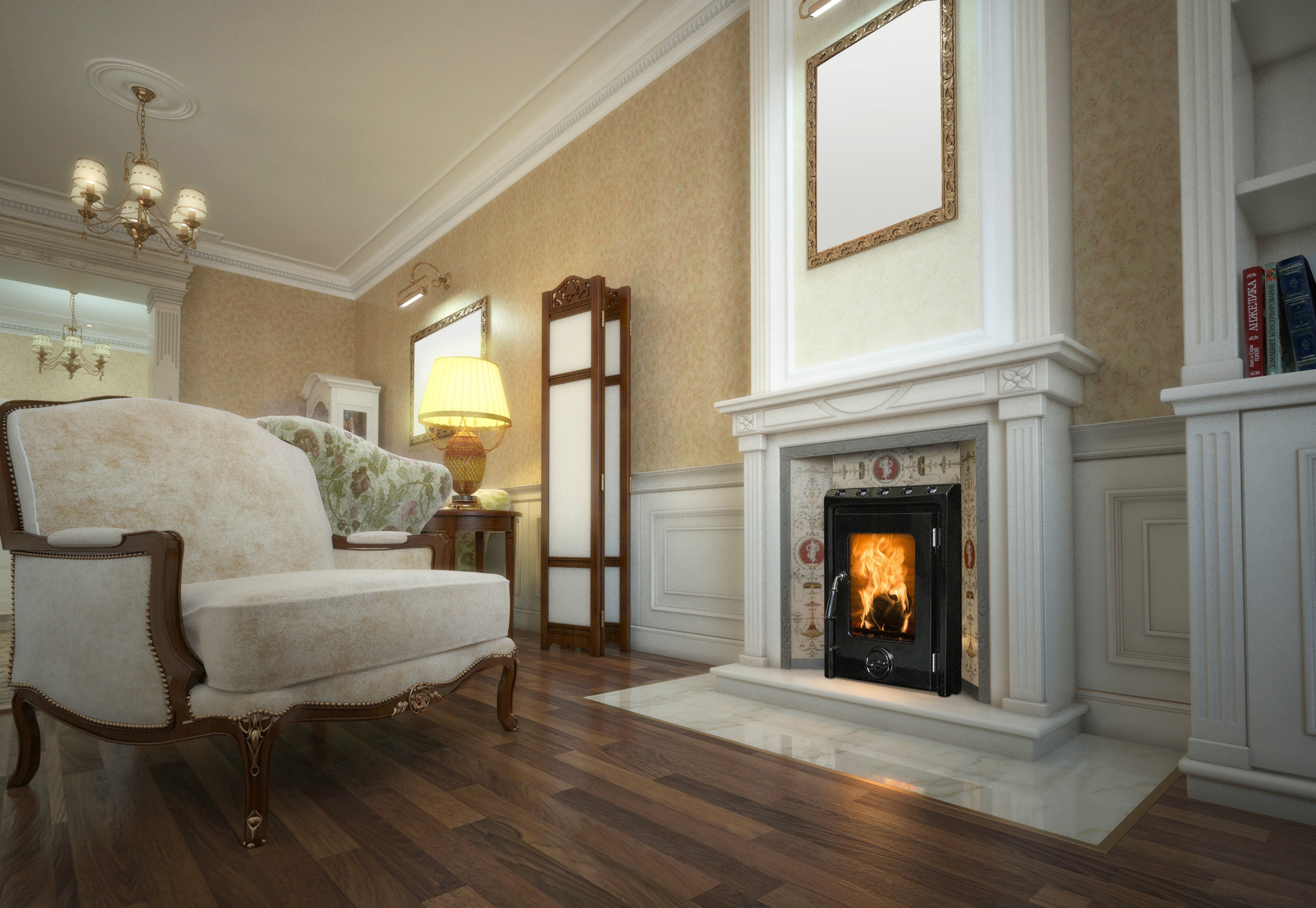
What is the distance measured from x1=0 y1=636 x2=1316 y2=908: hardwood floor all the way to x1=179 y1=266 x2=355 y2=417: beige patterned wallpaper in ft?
15.5

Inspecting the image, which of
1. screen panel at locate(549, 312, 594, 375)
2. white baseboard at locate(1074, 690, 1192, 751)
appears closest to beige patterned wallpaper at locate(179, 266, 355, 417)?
screen panel at locate(549, 312, 594, 375)

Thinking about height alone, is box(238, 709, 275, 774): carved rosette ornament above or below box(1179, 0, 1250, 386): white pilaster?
below

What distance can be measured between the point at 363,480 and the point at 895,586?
1.84 m

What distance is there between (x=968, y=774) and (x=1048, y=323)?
1171 millimetres

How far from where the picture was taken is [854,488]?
243cm

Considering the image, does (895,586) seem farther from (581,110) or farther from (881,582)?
(581,110)

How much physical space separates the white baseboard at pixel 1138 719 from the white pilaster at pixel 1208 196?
0.85m

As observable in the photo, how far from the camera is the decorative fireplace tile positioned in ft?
6.96

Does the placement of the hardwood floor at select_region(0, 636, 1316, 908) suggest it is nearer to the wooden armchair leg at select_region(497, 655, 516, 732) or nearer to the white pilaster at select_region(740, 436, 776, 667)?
the wooden armchair leg at select_region(497, 655, 516, 732)

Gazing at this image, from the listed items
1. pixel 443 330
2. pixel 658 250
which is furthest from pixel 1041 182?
pixel 443 330

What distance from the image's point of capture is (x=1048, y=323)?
1.93 metres

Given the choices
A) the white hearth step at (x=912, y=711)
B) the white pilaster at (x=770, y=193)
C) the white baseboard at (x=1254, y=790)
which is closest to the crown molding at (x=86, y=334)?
the white pilaster at (x=770, y=193)

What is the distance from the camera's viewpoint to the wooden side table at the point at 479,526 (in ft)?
11.0

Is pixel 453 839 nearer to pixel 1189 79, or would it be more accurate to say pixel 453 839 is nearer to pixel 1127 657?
pixel 1127 657
